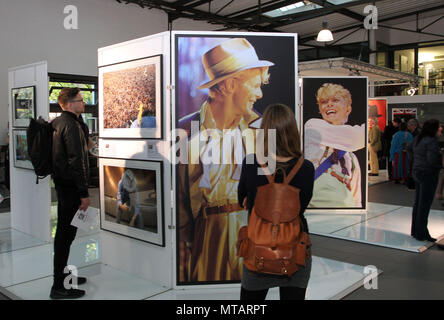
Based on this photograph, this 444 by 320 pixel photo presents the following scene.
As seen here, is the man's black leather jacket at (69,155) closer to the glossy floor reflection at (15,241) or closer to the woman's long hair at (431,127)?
the glossy floor reflection at (15,241)

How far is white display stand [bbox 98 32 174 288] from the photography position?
10.9 feet

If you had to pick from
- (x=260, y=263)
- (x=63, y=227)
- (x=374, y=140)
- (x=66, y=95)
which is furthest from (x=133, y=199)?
(x=374, y=140)

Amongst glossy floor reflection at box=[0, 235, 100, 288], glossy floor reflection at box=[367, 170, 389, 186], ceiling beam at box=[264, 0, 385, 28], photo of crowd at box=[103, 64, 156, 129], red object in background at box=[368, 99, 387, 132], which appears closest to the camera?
photo of crowd at box=[103, 64, 156, 129]

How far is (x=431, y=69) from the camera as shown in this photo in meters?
15.4

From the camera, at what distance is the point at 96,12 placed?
35.1 ft

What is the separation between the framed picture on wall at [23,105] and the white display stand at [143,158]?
60.0 inches

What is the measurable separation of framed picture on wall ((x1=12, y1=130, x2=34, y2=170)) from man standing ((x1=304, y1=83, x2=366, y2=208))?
12.8 ft

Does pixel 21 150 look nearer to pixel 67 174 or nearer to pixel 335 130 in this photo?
pixel 67 174

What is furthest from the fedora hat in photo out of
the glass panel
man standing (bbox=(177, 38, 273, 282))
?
the glass panel

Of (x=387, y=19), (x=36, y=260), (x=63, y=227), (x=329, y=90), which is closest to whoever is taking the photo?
(x=63, y=227)

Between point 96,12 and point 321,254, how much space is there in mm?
8920

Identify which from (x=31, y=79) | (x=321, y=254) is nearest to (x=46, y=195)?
(x=31, y=79)

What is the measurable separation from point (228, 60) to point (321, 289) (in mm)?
1988

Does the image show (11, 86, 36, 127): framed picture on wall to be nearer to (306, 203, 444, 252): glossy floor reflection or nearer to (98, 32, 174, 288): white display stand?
(98, 32, 174, 288): white display stand
